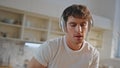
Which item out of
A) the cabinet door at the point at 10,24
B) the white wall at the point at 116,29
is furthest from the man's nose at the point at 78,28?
the white wall at the point at 116,29

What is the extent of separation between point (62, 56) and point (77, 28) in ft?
0.72

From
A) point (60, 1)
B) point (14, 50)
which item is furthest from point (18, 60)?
point (60, 1)

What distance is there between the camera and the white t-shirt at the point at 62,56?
1241 mm

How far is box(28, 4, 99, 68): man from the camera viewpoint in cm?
118

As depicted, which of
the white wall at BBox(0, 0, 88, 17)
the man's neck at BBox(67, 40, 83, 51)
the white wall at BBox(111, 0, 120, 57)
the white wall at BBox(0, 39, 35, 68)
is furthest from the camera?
the white wall at BBox(111, 0, 120, 57)

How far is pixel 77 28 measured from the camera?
1.15 metres

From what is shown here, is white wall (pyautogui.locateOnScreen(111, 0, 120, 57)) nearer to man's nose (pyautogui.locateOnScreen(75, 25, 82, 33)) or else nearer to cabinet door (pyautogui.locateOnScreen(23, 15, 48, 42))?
cabinet door (pyautogui.locateOnScreen(23, 15, 48, 42))

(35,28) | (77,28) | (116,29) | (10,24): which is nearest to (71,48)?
(77,28)

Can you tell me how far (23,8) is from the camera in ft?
12.2

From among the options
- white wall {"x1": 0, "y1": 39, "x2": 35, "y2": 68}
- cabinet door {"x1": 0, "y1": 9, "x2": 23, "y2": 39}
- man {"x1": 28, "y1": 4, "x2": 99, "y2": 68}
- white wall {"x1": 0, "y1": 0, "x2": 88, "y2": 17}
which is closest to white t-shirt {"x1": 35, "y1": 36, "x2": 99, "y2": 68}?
man {"x1": 28, "y1": 4, "x2": 99, "y2": 68}

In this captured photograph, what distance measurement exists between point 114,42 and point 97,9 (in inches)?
37.5

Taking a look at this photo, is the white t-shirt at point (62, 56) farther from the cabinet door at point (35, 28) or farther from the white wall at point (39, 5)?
the cabinet door at point (35, 28)

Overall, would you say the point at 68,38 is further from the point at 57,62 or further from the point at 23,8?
the point at 23,8

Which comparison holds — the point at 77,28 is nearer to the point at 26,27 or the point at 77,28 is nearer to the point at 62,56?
the point at 62,56
